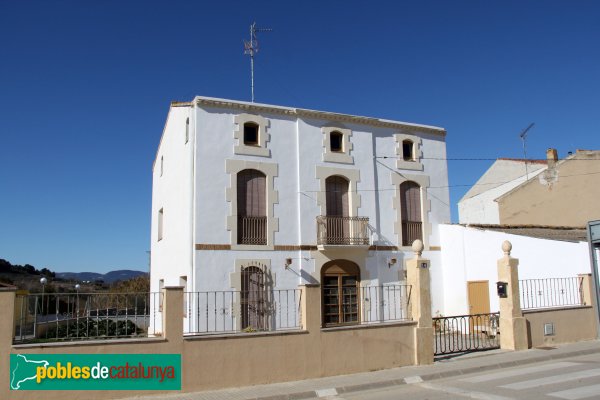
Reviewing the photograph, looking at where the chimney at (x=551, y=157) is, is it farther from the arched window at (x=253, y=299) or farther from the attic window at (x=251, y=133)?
the arched window at (x=253, y=299)

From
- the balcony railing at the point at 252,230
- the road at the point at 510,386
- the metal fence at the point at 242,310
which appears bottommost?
the road at the point at 510,386

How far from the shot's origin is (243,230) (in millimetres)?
16672

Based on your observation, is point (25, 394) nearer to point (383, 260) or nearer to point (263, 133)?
point (263, 133)

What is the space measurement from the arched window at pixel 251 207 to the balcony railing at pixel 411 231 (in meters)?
5.48

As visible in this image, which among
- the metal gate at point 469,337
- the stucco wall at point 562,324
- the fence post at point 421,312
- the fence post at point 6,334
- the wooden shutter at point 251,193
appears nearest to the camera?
the fence post at point 6,334

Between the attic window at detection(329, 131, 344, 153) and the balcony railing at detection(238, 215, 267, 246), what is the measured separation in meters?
3.77

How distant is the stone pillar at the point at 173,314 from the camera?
30.7 feet

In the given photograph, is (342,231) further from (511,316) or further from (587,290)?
(587,290)

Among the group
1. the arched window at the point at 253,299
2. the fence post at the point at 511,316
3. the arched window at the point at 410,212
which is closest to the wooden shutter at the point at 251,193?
the arched window at the point at 253,299

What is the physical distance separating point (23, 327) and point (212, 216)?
788cm

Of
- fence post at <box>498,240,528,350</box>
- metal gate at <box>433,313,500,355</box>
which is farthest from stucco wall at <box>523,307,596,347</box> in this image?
metal gate at <box>433,313,500,355</box>

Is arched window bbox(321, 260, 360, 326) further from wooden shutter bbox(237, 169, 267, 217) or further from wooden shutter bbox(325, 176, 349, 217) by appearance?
wooden shutter bbox(237, 169, 267, 217)

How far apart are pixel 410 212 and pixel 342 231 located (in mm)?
3206

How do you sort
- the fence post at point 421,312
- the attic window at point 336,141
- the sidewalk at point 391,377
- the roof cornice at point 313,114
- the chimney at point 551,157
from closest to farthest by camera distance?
1. the sidewalk at point 391,377
2. the fence post at point 421,312
3. the roof cornice at point 313,114
4. the attic window at point 336,141
5. the chimney at point 551,157
